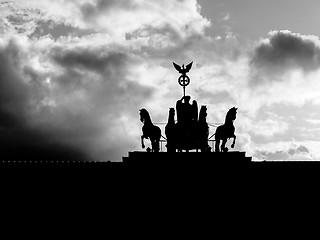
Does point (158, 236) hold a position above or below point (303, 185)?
below

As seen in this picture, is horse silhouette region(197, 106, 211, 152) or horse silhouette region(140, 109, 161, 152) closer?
horse silhouette region(197, 106, 211, 152)

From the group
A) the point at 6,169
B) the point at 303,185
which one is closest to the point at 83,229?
the point at 6,169

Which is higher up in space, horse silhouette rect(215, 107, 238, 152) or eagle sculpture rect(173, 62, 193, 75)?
eagle sculpture rect(173, 62, 193, 75)

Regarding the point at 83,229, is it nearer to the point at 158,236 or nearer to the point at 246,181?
the point at 158,236

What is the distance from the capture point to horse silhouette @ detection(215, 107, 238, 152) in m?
21.6

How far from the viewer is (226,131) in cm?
2156

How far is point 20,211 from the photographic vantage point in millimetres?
19547

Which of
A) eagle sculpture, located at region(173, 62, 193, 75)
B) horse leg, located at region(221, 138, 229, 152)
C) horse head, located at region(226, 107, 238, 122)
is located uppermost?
eagle sculpture, located at region(173, 62, 193, 75)

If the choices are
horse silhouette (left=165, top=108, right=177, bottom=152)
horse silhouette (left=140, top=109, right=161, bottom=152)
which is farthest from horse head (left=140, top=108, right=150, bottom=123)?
horse silhouette (left=165, top=108, right=177, bottom=152)

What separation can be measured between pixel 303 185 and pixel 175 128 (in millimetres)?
5997

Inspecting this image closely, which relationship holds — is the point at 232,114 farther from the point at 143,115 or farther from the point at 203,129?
the point at 143,115

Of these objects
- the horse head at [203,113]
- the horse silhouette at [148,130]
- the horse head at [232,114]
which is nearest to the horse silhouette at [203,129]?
the horse head at [203,113]

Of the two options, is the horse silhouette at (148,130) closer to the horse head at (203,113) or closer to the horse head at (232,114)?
the horse head at (203,113)

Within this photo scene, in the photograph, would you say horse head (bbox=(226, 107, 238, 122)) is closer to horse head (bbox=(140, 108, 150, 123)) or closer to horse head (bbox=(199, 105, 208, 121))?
horse head (bbox=(199, 105, 208, 121))
